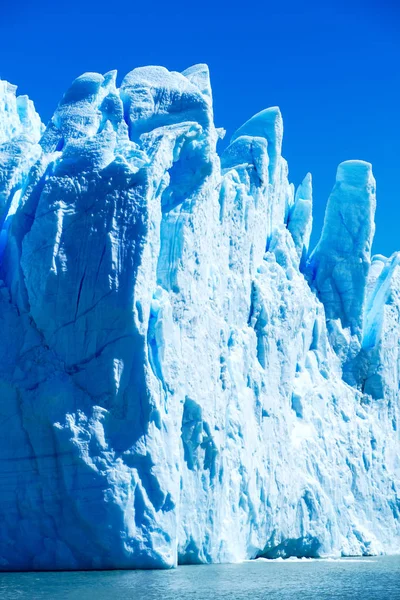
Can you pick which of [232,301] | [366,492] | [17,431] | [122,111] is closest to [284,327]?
[232,301]

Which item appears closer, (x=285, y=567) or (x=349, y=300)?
(x=285, y=567)

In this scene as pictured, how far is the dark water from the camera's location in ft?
45.2

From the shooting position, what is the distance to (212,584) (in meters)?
15.3

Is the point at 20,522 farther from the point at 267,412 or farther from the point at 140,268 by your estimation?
the point at 267,412

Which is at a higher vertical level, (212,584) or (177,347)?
(177,347)

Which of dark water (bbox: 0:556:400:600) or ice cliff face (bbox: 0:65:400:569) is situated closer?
dark water (bbox: 0:556:400:600)

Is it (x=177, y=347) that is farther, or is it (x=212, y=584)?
(x=177, y=347)

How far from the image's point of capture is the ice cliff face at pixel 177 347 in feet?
55.0

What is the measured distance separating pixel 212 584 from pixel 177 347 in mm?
4454

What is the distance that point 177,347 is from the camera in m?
18.3

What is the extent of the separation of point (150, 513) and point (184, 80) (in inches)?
326

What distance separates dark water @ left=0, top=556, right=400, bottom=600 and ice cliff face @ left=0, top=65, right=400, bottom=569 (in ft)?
2.26

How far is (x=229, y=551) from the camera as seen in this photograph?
62.9ft

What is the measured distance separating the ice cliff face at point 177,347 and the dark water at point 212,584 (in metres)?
0.69
